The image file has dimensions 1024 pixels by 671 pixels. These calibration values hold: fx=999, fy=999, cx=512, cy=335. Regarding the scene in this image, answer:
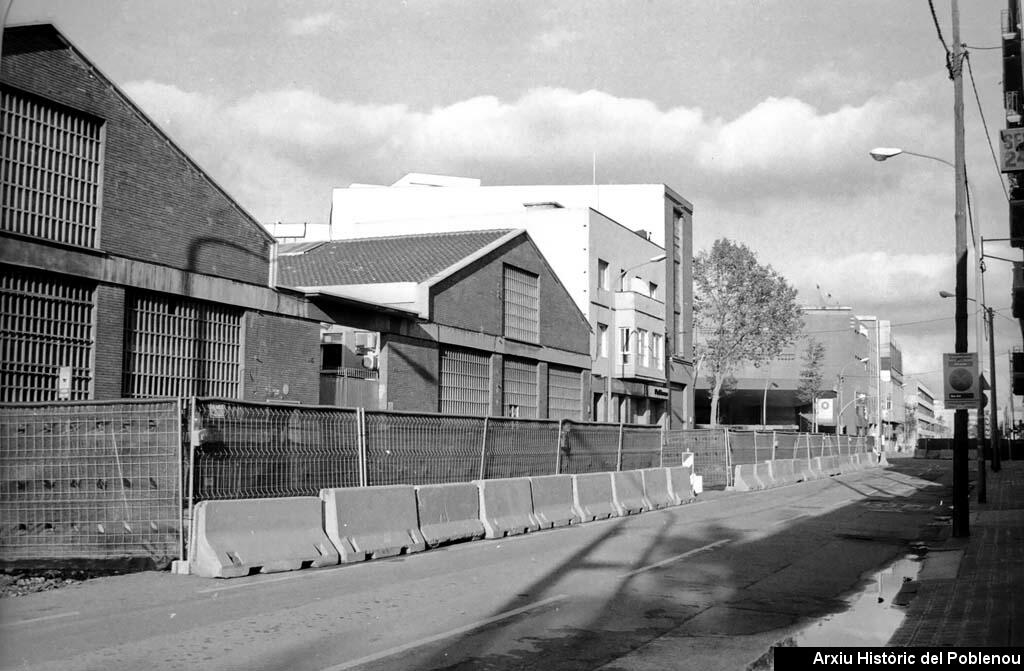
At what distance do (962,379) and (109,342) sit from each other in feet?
52.6

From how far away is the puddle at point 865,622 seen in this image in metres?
8.30

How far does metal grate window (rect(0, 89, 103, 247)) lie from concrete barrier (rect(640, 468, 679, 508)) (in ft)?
44.7

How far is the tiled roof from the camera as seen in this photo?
33.1 m

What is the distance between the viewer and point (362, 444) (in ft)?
50.9

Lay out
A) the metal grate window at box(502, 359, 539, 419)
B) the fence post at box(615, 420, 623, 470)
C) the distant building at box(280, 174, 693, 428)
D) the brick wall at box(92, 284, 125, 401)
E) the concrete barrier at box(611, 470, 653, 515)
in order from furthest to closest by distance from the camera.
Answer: the distant building at box(280, 174, 693, 428)
the metal grate window at box(502, 359, 539, 419)
the fence post at box(615, 420, 623, 470)
the concrete barrier at box(611, 470, 653, 515)
the brick wall at box(92, 284, 125, 401)

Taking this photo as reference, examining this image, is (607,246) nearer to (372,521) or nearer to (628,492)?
(628,492)

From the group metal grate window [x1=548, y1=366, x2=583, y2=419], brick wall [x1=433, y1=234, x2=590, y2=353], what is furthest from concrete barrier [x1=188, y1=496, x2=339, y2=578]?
metal grate window [x1=548, y1=366, x2=583, y2=419]

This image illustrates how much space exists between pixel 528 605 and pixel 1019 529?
43.0ft

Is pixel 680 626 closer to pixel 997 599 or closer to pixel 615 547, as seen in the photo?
pixel 997 599

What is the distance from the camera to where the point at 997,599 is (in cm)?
1024

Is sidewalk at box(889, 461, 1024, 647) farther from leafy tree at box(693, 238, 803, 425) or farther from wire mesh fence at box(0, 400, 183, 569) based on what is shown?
leafy tree at box(693, 238, 803, 425)

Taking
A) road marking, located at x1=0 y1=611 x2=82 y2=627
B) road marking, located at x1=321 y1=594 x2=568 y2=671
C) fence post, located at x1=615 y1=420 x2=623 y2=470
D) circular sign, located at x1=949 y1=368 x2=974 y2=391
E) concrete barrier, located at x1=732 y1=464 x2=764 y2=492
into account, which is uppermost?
circular sign, located at x1=949 y1=368 x2=974 y2=391

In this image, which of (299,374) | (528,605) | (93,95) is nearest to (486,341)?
(299,374)

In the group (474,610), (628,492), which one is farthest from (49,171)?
(628,492)
